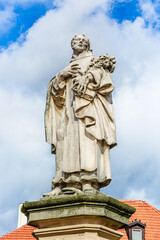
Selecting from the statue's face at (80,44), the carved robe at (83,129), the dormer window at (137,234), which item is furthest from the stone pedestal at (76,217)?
the dormer window at (137,234)

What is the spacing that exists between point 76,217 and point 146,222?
22.9m

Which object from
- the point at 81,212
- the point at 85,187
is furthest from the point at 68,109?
the point at 81,212

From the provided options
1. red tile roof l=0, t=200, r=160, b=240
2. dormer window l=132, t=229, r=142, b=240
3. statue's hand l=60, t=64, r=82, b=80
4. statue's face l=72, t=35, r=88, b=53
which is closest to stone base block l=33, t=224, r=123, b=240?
statue's hand l=60, t=64, r=82, b=80

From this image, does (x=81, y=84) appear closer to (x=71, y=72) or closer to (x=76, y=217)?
(x=71, y=72)

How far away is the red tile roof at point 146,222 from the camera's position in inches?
1121

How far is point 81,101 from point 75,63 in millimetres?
957

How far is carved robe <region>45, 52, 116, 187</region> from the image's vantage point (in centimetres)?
825

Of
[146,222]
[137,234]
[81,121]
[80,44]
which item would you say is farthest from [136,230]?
[81,121]

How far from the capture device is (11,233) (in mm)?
30906

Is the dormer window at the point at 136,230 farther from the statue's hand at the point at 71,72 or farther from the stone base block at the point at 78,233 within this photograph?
the stone base block at the point at 78,233

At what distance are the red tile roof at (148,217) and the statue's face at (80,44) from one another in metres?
20.1

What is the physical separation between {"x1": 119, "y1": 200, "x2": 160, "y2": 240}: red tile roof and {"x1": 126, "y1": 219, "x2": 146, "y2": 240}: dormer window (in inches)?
15.8

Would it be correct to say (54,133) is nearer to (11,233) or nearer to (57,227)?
(57,227)

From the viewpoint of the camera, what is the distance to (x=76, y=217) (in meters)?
7.52
